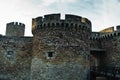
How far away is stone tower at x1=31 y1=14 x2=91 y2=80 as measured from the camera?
56.7ft

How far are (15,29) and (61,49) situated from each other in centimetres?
1195

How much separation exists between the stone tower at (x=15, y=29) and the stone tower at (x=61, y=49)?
9864mm

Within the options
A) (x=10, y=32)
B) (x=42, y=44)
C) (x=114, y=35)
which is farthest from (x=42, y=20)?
(x=10, y=32)

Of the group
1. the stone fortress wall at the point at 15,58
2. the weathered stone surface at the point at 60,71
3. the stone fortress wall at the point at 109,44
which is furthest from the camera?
the stone fortress wall at the point at 109,44

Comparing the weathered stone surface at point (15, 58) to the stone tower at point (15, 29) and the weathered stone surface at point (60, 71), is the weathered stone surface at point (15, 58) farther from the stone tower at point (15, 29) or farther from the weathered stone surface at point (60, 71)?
the stone tower at point (15, 29)

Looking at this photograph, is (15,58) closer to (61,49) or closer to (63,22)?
(61,49)

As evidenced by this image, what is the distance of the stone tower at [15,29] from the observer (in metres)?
28.0

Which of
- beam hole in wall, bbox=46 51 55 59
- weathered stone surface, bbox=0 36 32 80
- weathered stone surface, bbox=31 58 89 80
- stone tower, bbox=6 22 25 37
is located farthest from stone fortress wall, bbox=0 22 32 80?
stone tower, bbox=6 22 25 37

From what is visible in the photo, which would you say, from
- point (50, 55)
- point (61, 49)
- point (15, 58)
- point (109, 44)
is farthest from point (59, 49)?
point (109, 44)

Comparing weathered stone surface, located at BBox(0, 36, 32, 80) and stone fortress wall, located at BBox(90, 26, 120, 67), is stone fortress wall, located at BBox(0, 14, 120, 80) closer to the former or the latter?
weathered stone surface, located at BBox(0, 36, 32, 80)

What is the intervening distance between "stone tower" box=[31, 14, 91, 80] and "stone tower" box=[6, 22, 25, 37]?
986 centimetres

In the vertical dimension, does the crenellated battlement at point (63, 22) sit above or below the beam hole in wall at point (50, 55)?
above

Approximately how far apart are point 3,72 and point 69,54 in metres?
6.90

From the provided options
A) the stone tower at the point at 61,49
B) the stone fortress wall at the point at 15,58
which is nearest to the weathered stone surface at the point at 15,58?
the stone fortress wall at the point at 15,58
